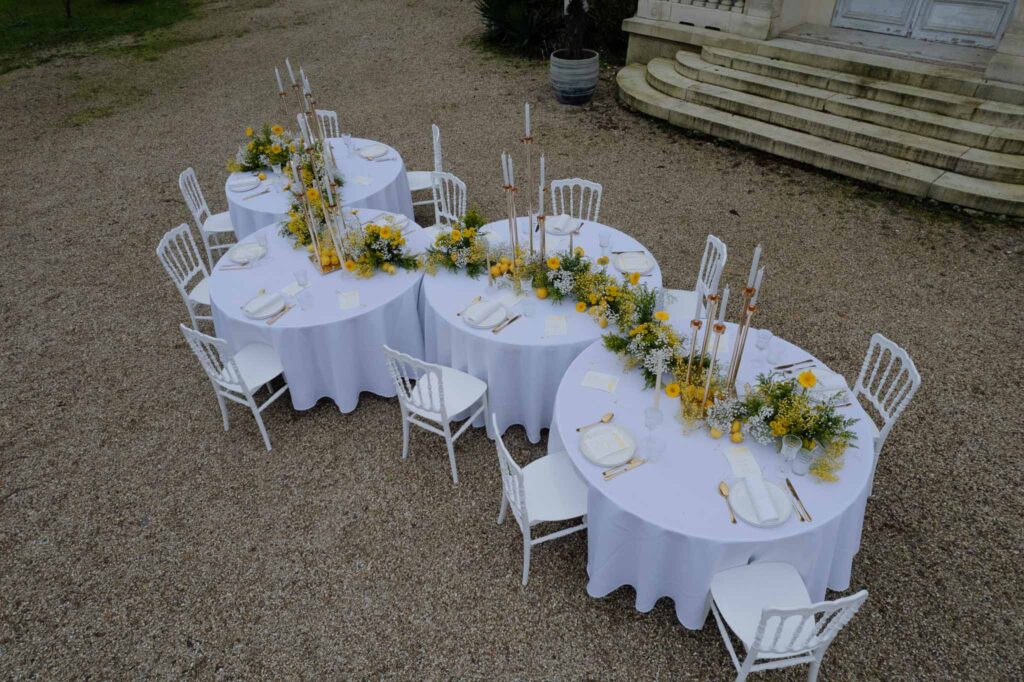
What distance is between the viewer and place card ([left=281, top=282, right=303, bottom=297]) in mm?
4761

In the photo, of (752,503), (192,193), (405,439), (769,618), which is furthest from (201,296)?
(769,618)

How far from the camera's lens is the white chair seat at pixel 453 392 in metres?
4.20

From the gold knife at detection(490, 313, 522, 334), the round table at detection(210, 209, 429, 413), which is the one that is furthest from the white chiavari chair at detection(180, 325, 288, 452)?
the gold knife at detection(490, 313, 522, 334)

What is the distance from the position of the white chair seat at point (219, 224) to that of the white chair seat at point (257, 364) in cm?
227

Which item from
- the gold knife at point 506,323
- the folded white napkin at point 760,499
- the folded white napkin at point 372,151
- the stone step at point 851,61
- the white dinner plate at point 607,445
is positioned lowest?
the white dinner plate at point 607,445

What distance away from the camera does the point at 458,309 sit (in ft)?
14.9

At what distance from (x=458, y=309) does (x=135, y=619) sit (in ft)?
9.27

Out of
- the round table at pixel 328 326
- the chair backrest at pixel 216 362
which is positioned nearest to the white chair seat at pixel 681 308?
the round table at pixel 328 326

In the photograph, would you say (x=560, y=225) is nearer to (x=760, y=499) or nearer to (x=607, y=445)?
(x=607, y=445)

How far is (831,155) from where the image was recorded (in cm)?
762

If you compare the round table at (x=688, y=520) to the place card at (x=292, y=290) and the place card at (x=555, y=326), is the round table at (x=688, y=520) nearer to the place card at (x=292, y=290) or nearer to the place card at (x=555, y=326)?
the place card at (x=555, y=326)

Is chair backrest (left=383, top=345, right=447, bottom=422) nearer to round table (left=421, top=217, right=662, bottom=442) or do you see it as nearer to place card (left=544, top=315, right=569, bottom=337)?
round table (left=421, top=217, right=662, bottom=442)

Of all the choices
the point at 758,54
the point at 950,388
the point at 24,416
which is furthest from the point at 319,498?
the point at 758,54

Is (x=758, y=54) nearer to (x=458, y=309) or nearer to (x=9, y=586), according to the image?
(x=458, y=309)
